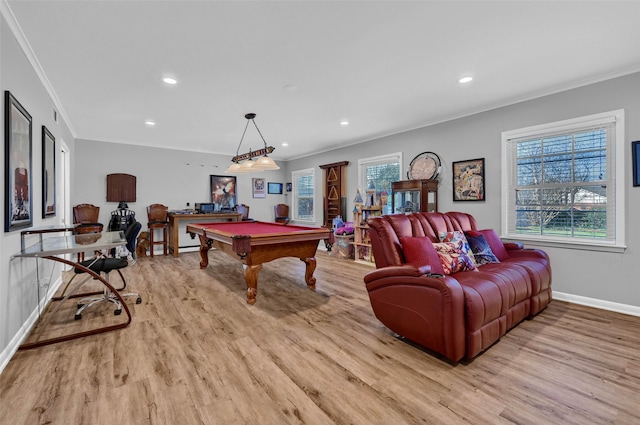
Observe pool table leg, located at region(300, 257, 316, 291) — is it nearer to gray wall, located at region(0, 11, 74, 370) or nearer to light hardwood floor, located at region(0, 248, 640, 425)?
light hardwood floor, located at region(0, 248, 640, 425)

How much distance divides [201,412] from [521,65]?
155 inches

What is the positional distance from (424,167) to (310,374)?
3917mm

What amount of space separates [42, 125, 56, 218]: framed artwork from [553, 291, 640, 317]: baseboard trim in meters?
6.04

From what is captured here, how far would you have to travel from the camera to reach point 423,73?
3.09 metres

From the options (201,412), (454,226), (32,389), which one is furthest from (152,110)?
(454,226)

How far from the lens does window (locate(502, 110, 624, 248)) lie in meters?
3.13

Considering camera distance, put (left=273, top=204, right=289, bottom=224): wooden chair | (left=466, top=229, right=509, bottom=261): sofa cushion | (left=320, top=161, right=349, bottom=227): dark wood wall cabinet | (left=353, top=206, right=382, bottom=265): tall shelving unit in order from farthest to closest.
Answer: (left=273, top=204, right=289, bottom=224): wooden chair, (left=320, top=161, right=349, bottom=227): dark wood wall cabinet, (left=353, top=206, right=382, bottom=265): tall shelving unit, (left=466, top=229, right=509, bottom=261): sofa cushion

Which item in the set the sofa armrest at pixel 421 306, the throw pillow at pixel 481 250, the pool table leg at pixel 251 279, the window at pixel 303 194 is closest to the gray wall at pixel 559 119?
the throw pillow at pixel 481 250

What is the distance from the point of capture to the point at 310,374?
197cm

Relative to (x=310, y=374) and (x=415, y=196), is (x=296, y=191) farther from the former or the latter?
(x=310, y=374)

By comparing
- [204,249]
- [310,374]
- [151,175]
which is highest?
[151,175]

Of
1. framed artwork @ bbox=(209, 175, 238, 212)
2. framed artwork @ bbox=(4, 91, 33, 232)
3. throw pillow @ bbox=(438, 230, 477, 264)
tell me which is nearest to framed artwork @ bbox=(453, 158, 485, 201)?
throw pillow @ bbox=(438, 230, 477, 264)

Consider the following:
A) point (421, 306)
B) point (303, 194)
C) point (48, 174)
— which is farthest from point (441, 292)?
point (303, 194)

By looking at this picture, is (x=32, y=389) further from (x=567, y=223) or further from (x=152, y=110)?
(x=567, y=223)
